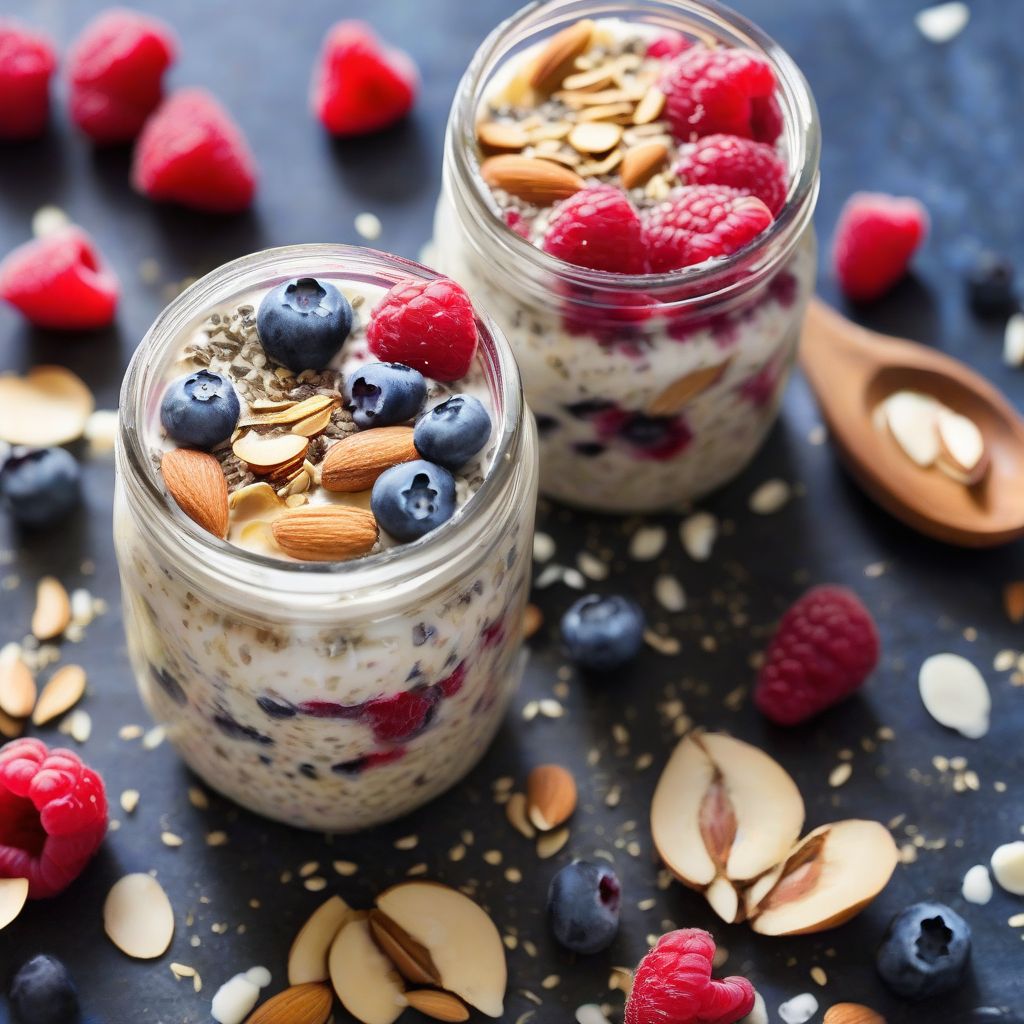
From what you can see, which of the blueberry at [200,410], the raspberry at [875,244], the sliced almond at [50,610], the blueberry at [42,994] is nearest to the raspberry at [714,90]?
the raspberry at [875,244]

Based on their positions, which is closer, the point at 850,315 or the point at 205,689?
the point at 205,689

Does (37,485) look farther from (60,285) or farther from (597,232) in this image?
(597,232)

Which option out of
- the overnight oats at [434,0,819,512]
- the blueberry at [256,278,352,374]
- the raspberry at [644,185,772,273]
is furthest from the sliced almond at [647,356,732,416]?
the blueberry at [256,278,352,374]

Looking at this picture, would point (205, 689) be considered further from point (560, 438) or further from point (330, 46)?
point (330, 46)

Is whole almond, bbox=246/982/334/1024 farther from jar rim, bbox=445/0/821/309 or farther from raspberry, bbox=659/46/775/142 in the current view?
raspberry, bbox=659/46/775/142

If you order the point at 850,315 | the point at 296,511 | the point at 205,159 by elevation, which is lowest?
the point at 850,315

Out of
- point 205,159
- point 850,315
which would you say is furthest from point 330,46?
point 850,315
